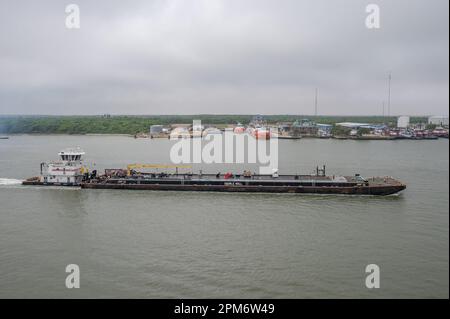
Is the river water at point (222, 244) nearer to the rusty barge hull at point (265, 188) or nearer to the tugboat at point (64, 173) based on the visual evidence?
the rusty barge hull at point (265, 188)

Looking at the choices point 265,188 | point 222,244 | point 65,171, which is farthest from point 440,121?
point 222,244

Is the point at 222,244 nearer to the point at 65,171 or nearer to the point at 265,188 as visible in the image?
the point at 265,188

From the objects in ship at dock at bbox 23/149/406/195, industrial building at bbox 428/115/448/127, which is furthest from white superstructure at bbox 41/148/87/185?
industrial building at bbox 428/115/448/127

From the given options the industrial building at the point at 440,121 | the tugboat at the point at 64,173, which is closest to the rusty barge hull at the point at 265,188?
the tugboat at the point at 64,173

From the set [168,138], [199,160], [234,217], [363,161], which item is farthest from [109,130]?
[234,217]

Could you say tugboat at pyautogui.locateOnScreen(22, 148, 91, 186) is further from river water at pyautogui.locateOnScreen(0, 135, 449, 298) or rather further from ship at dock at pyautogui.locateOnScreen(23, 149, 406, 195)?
river water at pyautogui.locateOnScreen(0, 135, 449, 298)

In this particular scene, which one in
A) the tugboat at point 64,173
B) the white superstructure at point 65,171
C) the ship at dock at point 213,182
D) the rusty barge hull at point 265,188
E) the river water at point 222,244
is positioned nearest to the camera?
the river water at point 222,244

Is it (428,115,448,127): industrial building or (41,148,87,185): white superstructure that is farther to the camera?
(428,115,448,127): industrial building

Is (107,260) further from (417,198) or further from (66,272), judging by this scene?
(417,198)
